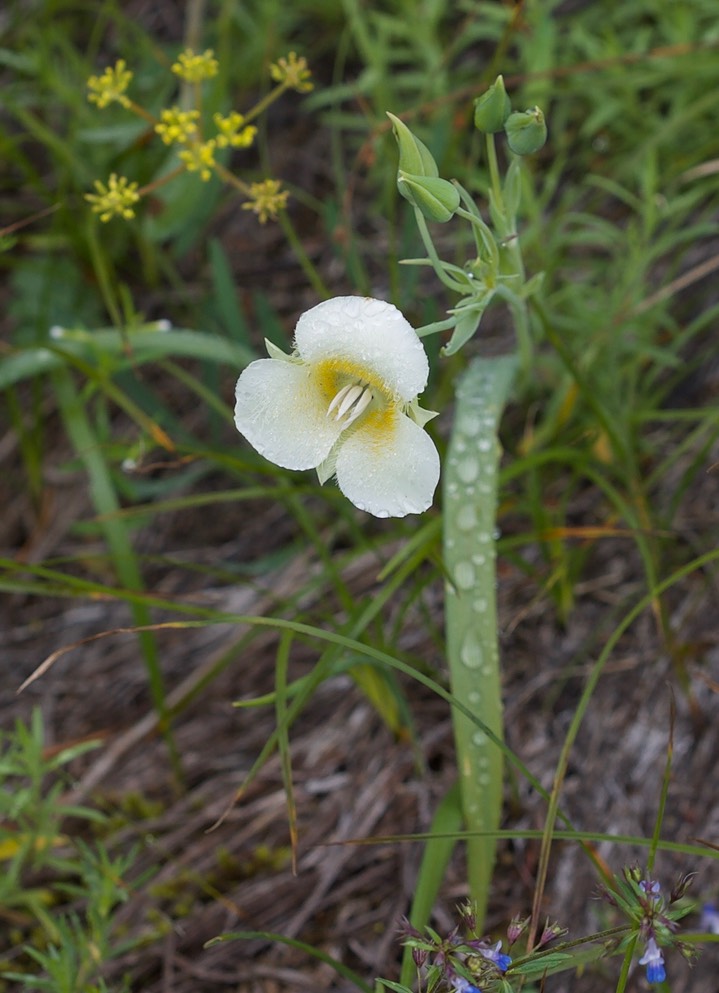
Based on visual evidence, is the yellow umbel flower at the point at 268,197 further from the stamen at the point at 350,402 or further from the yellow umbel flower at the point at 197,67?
the stamen at the point at 350,402

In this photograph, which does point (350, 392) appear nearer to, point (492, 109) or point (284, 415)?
point (284, 415)

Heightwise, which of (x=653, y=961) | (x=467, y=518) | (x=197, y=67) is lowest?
(x=653, y=961)

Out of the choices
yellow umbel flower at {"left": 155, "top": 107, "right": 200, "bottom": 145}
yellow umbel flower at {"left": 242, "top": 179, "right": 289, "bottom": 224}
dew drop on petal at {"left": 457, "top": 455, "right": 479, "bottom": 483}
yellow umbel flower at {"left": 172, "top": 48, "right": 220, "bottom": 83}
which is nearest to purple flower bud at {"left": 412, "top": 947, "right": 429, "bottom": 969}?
dew drop on petal at {"left": 457, "top": 455, "right": 479, "bottom": 483}

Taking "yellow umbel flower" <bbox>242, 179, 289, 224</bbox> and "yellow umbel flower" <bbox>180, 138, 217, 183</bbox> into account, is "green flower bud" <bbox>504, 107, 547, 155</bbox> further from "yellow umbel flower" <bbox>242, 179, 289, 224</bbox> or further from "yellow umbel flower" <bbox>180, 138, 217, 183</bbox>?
"yellow umbel flower" <bbox>180, 138, 217, 183</bbox>

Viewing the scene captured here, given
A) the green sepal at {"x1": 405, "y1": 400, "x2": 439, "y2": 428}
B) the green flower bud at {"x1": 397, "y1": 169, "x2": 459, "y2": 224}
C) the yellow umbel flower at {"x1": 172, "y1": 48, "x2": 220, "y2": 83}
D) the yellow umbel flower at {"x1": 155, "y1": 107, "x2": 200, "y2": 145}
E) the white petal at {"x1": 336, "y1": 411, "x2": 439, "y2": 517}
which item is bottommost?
the white petal at {"x1": 336, "y1": 411, "x2": 439, "y2": 517}

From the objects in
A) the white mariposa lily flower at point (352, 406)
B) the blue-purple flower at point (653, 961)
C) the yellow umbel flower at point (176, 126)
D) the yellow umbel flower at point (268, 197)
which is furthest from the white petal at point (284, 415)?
the blue-purple flower at point (653, 961)

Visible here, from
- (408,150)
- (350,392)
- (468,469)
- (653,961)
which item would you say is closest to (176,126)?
(408,150)
